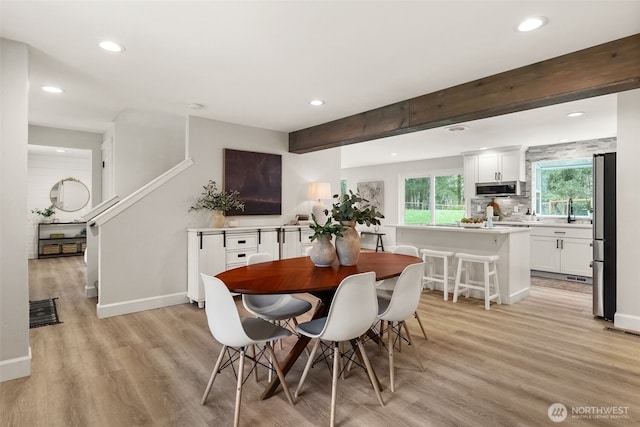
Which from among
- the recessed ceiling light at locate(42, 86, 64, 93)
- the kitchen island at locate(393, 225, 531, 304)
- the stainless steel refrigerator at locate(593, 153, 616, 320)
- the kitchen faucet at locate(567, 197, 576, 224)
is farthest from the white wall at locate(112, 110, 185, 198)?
the kitchen faucet at locate(567, 197, 576, 224)

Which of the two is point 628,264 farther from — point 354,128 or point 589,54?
point 354,128

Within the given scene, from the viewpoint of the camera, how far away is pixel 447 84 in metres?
3.22

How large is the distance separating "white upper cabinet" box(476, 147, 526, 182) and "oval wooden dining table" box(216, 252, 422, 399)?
4732mm

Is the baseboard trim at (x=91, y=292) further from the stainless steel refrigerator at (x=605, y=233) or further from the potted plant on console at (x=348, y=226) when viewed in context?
the stainless steel refrigerator at (x=605, y=233)

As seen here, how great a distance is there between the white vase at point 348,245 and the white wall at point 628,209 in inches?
109

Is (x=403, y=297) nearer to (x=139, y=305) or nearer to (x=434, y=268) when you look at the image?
(x=434, y=268)

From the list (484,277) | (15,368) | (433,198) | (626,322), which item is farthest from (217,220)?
(433,198)

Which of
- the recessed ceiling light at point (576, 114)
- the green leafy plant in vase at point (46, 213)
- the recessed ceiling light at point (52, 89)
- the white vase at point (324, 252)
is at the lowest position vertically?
the white vase at point (324, 252)

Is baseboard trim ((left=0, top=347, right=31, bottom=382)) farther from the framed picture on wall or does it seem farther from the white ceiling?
the framed picture on wall

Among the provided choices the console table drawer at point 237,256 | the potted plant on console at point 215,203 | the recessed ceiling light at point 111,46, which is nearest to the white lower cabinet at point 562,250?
the console table drawer at point 237,256

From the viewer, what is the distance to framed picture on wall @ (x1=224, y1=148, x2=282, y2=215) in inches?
187

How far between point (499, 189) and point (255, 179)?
478 cm

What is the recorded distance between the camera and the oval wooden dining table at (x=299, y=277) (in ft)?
6.57

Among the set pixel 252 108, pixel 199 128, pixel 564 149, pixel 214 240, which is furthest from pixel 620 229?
pixel 199 128
